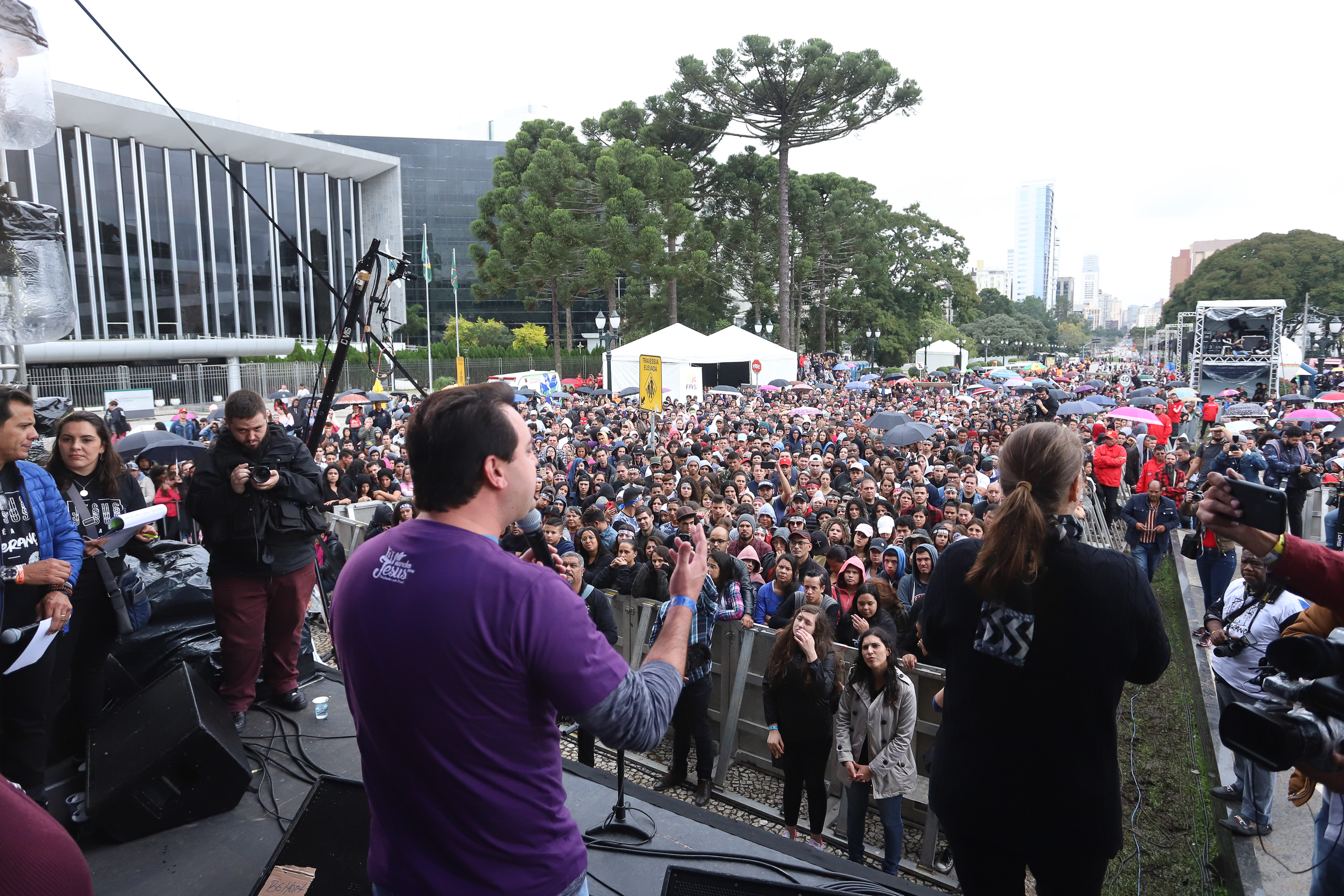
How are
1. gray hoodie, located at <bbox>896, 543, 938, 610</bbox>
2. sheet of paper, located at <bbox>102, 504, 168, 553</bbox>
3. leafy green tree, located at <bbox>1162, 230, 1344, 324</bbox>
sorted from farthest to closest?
leafy green tree, located at <bbox>1162, 230, 1344, 324</bbox> < gray hoodie, located at <bbox>896, 543, 938, 610</bbox> < sheet of paper, located at <bbox>102, 504, 168, 553</bbox>

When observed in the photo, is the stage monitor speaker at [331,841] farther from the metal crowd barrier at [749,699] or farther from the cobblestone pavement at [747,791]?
the metal crowd barrier at [749,699]

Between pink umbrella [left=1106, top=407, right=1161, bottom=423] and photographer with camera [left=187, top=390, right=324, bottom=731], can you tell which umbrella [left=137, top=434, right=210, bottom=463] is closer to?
photographer with camera [left=187, top=390, right=324, bottom=731]

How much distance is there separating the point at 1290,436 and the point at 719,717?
332 inches

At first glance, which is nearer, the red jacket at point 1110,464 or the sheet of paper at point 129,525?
the sheet of paper at point 129,525

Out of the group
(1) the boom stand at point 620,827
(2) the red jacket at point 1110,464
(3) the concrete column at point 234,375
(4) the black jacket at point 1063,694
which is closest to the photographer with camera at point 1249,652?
(4) the black jacket at point 1063,694

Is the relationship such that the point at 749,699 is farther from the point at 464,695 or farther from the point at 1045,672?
the point at 464,695

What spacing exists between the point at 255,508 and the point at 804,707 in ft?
9.55

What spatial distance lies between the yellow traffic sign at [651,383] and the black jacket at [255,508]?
31.5 feet

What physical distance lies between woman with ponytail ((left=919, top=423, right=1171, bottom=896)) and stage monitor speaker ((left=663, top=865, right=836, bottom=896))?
534 millimetres

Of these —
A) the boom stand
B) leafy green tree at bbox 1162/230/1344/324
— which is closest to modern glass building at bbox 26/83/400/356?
the boom stand

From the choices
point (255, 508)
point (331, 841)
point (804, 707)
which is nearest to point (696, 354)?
point (804, 707)

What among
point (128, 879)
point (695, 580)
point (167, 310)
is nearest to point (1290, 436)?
point (695, 580)

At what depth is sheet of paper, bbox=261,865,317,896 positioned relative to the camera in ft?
7.77

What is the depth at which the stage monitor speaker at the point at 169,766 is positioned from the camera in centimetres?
281
